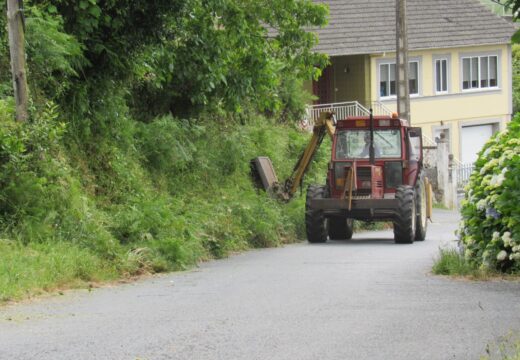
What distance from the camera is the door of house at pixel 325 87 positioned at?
48.8 metres

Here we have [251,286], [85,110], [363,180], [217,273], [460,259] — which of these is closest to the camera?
[251,286]

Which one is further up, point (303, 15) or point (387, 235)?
point (303, 15)

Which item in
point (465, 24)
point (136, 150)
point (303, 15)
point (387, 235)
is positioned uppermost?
point (465, 24)

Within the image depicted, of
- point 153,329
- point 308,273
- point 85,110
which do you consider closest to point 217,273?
point 308,273

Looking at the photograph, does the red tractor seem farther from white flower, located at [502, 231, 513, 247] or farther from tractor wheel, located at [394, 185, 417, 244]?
white flower, located at [502, 231, 513, 247]

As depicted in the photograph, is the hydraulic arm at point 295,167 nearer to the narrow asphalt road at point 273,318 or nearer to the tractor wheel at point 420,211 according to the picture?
the tractor wheel at point 420,211

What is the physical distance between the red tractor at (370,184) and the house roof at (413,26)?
21414mm

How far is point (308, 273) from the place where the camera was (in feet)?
52.0

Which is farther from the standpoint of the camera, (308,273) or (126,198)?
(126,198)

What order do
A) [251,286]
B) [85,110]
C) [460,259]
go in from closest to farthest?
[251,286] < [460,259] < [85,110]

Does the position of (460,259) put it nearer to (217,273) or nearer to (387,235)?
(217,273)

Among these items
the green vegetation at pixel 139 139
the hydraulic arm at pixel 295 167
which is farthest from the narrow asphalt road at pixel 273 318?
the hydraulic arm at pixel 295 167

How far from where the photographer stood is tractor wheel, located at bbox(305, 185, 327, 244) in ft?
77.8

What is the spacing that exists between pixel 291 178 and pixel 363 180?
3708 millimetres
